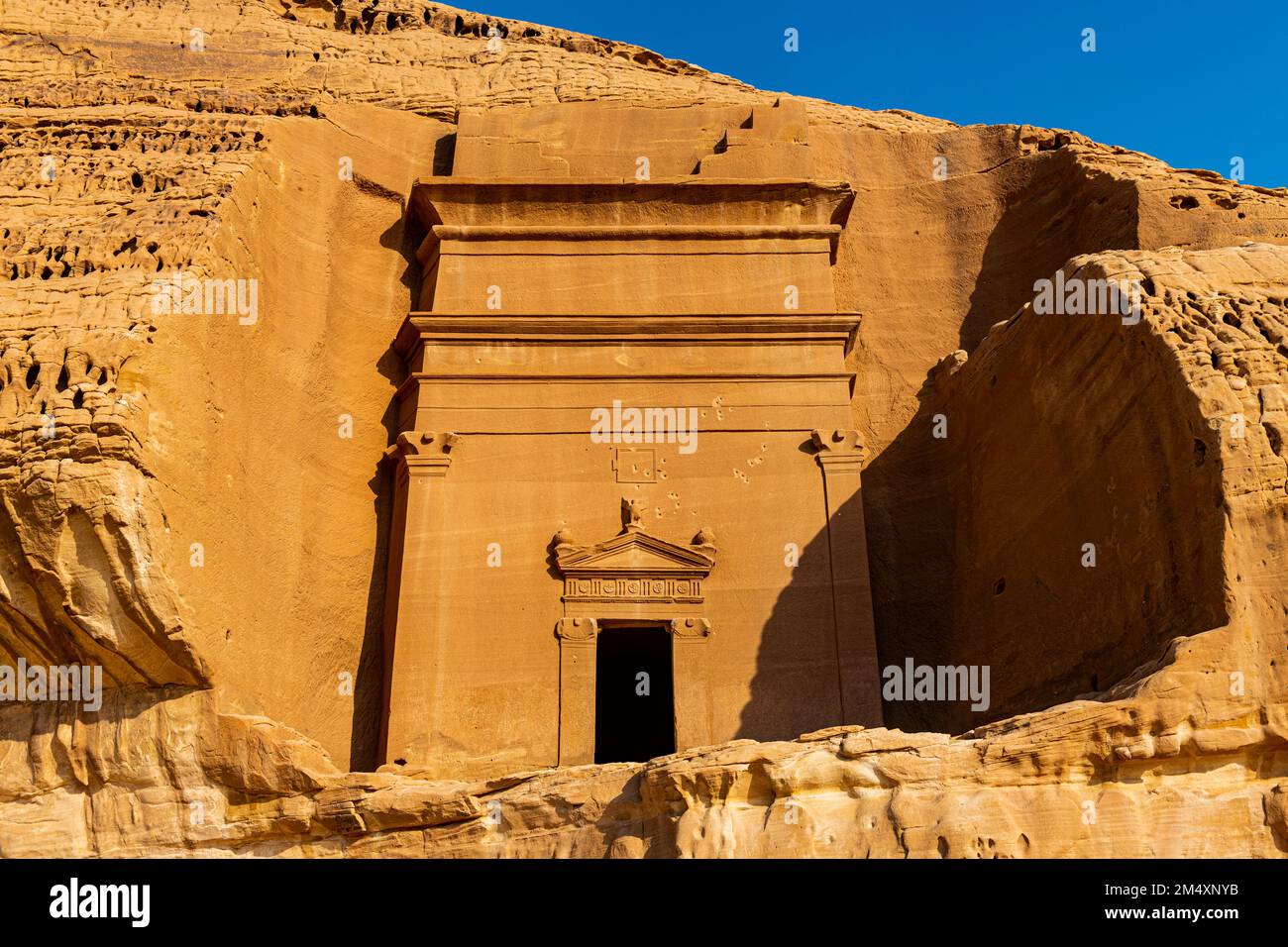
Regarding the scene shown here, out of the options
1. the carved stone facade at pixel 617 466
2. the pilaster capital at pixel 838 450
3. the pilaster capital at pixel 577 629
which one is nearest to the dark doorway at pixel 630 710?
the carved stone facade at pixel 617 466

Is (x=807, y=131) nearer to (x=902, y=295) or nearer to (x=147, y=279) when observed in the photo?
(x=902, y=295)

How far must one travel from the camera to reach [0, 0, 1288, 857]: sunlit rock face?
32.6 ft

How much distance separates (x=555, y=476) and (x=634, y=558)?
114 centimetres

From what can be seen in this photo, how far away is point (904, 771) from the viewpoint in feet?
31.8

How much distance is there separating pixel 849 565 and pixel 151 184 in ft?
23.2

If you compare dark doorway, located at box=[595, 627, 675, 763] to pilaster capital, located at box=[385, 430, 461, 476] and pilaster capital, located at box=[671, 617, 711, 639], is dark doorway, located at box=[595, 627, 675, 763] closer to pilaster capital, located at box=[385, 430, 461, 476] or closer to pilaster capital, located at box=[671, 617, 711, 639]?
pilaster capital, located at box=[671, 617, 711, 639]

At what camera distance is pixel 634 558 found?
14.0 meters

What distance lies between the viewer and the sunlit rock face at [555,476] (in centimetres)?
995

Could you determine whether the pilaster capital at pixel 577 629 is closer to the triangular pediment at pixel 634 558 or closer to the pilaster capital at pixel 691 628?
the triangular pediment at pixel 634 558

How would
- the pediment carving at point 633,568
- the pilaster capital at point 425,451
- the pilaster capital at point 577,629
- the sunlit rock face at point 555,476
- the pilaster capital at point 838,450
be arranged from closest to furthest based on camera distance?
the sunlit rock face at point 555,476 → the pilaster capital at point 577,629 → the pediment carving at point 633,568 → the pilaster capital at point 425,451 → the pilaster capital at point 838,450

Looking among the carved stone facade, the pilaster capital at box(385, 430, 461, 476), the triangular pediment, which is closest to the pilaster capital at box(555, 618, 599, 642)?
the carved stone facade

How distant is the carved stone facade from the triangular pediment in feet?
0.06

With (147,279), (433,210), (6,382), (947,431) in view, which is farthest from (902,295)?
(6,382)

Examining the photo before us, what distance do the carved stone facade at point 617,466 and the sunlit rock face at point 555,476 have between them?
0.31ft
